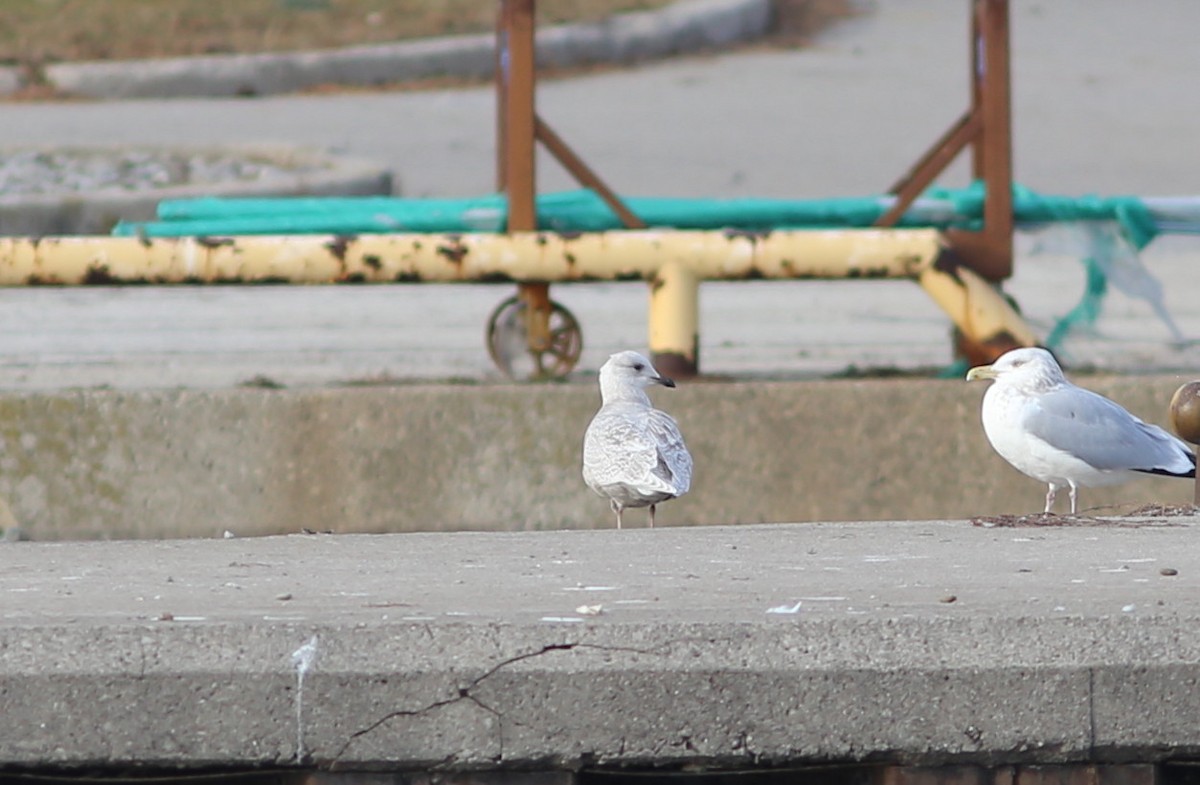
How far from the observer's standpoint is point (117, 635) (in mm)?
3330

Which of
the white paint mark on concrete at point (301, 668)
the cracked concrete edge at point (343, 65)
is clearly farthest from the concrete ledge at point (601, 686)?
the cracked concrete edge at point (343, 65)

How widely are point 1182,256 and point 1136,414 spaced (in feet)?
26.7

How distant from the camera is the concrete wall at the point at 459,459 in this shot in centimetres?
626

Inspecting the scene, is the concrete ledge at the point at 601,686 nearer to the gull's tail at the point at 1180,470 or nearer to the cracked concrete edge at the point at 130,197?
the gull's tail at the point at 1180,470

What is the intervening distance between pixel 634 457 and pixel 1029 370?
44.3 inches

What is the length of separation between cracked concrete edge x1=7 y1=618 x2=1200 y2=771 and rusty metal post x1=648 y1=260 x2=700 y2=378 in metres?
3.58

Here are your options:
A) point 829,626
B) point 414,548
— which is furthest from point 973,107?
point 829,626

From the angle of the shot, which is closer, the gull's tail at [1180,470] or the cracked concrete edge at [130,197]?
the gull's tail at [1180,470]

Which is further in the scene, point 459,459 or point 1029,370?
point 459,459

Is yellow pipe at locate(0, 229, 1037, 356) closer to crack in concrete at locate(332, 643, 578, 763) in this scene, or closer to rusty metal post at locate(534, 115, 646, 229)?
rusty metal post at locate(534, 115, 646, 229)

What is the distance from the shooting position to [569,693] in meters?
3.32

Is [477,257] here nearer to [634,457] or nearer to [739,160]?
[634,457]

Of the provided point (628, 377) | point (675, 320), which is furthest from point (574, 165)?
point (628, 377)

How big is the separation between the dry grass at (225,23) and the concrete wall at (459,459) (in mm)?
15692
